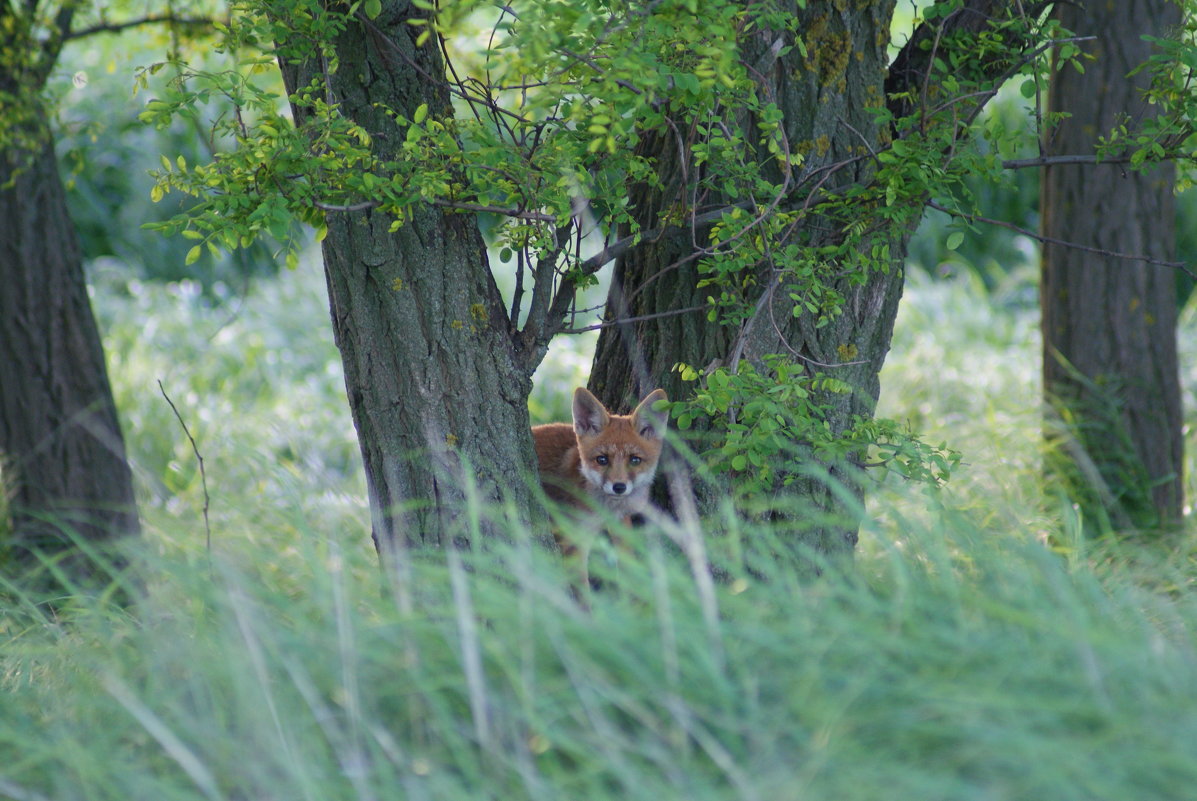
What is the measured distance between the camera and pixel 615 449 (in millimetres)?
5199

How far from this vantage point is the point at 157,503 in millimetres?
7145

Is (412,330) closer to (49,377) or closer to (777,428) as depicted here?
(777,428)

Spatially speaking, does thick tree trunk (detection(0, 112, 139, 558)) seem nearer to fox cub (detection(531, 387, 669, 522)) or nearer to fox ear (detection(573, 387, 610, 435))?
fox cub (detection(531, 387, 669, 522))

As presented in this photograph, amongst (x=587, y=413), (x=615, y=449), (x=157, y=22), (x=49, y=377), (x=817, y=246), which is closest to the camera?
(x=817, y=246)

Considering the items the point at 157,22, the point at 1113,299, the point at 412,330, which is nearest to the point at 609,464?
the point at 412,330

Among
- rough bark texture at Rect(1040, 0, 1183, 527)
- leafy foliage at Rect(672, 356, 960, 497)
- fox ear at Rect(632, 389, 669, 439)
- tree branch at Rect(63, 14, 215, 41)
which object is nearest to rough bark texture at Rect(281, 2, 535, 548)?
leafy foliage at Rect(672, 356, 960, 497)

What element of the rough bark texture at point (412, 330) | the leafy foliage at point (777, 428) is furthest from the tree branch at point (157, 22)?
the leafy foliage at point (777, 428)

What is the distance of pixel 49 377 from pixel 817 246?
439 cm

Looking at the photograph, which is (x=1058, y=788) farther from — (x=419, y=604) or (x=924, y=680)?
(x=419, y=604)

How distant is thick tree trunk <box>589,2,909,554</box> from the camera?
4.16 metres

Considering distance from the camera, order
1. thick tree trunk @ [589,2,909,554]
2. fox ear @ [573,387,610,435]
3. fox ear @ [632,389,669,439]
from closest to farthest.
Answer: thick tree trunk @ [589,2,909,554], fox ear @ [632,389,669,439], fox ear @ [573,387,610,435]

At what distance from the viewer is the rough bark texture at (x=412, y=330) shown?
3727mm

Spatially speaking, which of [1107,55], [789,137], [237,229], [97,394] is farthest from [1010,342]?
[237,229]

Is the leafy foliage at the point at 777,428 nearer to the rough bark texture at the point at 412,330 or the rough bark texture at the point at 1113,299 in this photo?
the rough bark texture at the point at 412,330
